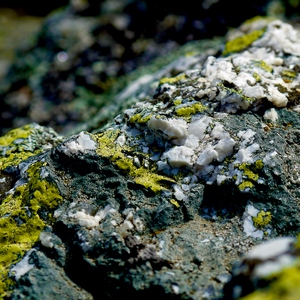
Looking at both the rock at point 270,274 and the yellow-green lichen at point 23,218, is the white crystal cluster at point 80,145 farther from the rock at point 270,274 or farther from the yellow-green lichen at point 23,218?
the rock at point 270,274

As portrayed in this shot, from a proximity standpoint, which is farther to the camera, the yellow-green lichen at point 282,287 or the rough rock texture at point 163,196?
the rough rock texture at point 163,196

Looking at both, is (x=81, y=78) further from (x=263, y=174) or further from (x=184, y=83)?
(x=263, y=174)

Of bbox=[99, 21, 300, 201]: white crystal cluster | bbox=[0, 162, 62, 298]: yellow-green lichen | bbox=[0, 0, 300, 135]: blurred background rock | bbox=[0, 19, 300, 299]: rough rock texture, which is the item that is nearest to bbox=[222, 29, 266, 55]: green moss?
bbox=[99, 21, 300, 201]: white crystal cluster

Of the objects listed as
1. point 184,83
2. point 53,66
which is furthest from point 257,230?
point 53,66

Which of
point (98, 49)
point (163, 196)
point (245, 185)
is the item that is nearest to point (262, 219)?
point (245, 185)

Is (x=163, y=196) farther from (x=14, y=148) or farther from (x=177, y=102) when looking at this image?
(x=14, y=148)

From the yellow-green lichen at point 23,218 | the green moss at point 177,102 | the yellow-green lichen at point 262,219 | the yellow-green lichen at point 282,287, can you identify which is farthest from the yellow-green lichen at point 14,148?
the yellow-green lichen at point 282,287
